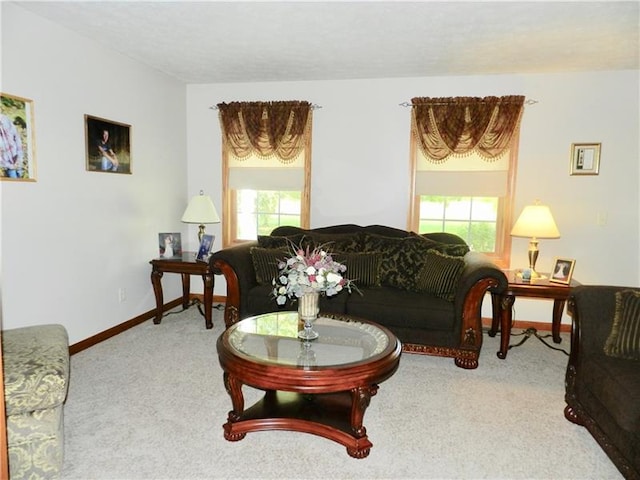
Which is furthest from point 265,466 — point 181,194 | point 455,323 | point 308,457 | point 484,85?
point 484,85

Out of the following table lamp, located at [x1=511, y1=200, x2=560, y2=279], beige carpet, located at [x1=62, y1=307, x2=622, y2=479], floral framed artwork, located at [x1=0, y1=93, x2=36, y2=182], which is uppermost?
floral framed artwork, located at [x1=0, y1=93, x2=36, y2=182]

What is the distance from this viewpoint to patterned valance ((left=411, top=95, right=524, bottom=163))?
14.2 feet

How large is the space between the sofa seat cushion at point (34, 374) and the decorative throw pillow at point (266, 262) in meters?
1.90

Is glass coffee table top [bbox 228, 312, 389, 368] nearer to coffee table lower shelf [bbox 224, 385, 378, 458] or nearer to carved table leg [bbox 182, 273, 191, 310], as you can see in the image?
coffee table lower shelf [bbox 224, 385, 378, 458]

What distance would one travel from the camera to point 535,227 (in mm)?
3959

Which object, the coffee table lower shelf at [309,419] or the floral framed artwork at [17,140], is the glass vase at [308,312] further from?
the floral framed artwork at [17,140]

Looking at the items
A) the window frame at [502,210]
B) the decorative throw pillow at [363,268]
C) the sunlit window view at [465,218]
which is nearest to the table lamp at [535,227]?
the window frame at [502,210]

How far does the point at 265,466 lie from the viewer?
2197mm

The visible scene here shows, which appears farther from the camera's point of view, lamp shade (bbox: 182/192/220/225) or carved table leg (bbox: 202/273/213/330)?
lamp shade (bbox: 182/192/220/225)

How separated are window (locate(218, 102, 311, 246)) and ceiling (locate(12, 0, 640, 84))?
503 millimetres

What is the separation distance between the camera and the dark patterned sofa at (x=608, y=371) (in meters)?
2.04

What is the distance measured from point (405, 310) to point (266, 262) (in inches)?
51.5

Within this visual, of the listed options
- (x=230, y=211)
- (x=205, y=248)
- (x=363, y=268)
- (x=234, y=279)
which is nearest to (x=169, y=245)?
(x=205, y=248)

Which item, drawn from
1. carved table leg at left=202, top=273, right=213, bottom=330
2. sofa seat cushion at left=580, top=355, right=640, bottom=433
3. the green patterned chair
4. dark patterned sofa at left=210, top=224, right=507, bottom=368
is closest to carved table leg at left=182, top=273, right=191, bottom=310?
carved table leg at left=202, top=273, right=213, bottom=330
